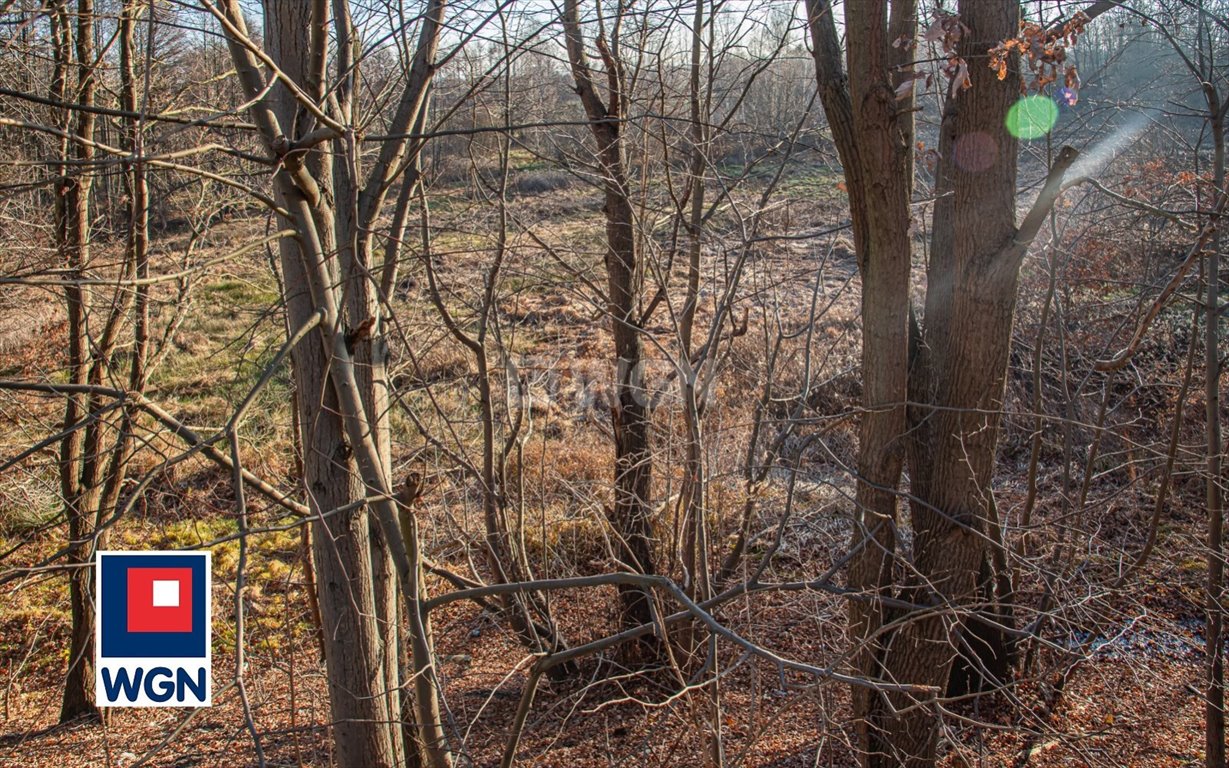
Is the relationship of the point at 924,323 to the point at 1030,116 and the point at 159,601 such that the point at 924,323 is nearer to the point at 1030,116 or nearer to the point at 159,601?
the point at 1030,116

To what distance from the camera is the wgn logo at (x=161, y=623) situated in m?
5.51

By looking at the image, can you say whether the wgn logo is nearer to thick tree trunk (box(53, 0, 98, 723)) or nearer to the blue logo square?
the blue logo square

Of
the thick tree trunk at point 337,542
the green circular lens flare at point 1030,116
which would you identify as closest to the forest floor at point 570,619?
the thick tree trunk at point 337,542

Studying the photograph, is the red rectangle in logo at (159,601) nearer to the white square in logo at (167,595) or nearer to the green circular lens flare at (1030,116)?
the white square in logo at (167,595)

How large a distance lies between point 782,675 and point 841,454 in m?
6.32

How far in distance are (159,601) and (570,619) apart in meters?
2.70

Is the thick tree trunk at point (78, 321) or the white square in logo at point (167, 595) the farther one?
the thick tree trunk at point (78, 321)

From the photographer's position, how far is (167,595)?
563 centimetres

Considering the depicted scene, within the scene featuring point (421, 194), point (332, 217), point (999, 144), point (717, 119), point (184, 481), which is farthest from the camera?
point (184, 481)

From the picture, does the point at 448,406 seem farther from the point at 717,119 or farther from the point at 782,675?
the point at 782,675

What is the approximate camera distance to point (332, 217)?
341cm

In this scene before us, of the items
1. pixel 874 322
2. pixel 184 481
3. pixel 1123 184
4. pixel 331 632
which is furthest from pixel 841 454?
pixel 184 481

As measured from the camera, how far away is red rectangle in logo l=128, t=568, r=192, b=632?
18.1 ft

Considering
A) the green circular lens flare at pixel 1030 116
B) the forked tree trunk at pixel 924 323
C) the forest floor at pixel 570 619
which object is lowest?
the forest floor at pixel 570 619
